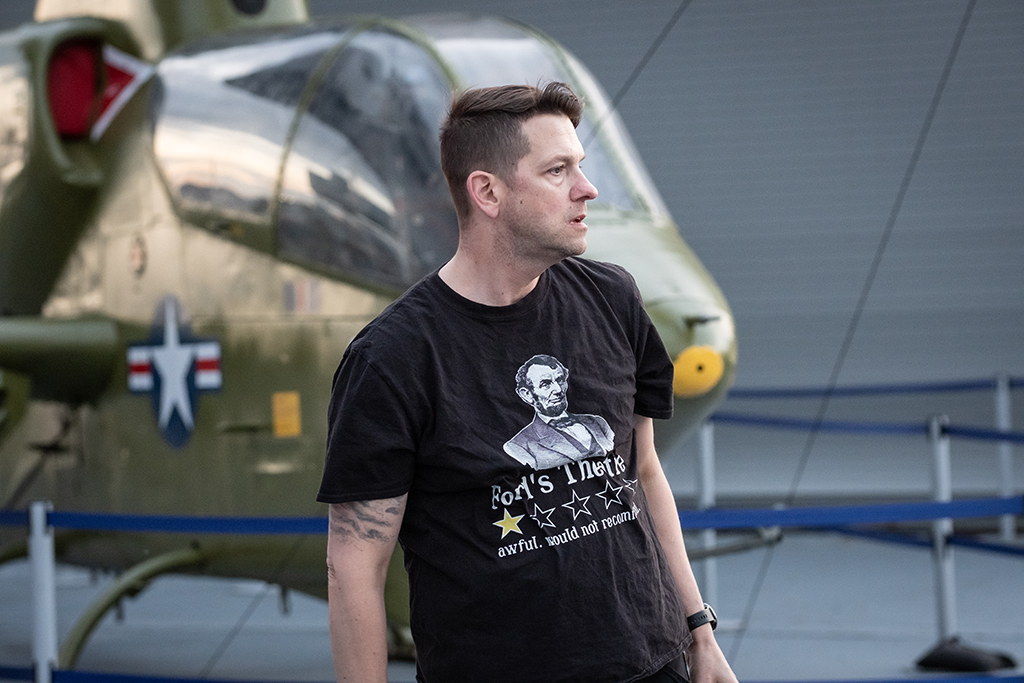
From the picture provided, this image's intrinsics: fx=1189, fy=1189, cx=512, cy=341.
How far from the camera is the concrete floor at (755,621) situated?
603 cm

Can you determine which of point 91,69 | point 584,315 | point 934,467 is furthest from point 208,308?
point 934,467

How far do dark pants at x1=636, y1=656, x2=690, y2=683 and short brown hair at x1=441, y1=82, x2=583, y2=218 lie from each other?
794 mm

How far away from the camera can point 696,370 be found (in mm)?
3934

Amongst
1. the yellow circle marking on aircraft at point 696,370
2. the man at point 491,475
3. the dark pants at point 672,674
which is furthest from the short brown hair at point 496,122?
the yellow circle marking on aircraft at point 696,370

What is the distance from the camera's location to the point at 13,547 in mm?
5648

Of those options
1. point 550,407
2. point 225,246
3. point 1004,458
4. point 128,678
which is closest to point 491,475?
point 550,407

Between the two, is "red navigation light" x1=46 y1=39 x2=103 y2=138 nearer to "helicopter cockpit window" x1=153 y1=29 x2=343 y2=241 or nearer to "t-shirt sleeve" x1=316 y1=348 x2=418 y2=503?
"helicopter cockpit window" x1=153 y1=29 x2=343 y2=241

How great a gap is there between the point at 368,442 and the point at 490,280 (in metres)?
0.32

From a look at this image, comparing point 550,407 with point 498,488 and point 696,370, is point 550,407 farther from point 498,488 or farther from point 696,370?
point 696,370

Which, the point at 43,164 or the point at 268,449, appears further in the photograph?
the point at 43,164

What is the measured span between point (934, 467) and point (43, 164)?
4.55 m

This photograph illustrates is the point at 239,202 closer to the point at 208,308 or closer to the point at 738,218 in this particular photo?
the point at 208,308

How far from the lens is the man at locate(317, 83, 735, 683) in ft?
5.68

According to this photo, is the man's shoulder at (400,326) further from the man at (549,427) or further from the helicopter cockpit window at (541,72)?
the helicopter cockpit window at (541,72)
